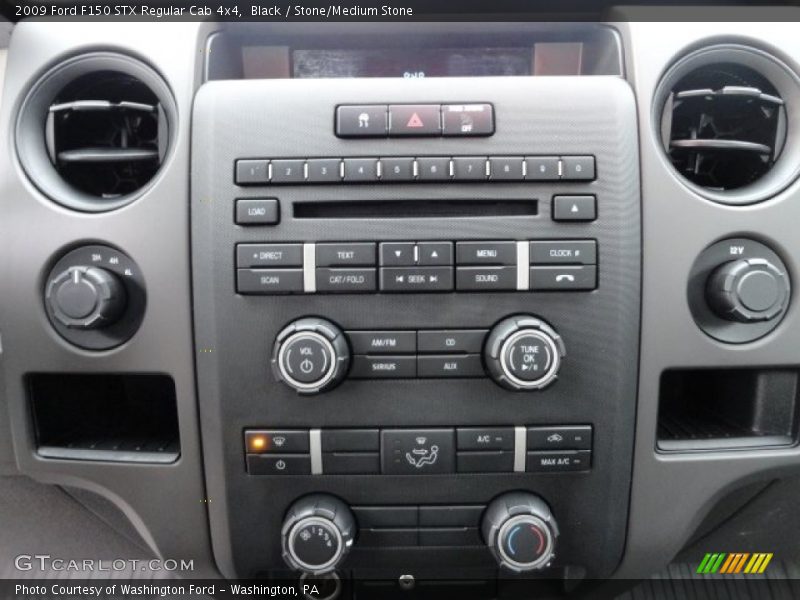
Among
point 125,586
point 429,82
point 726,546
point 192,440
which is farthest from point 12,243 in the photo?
point 726,546

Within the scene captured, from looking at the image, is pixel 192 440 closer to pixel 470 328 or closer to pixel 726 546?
pixel 470 328

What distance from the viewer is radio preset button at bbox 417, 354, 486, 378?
0.76 meters

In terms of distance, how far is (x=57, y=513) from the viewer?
1.05 metres

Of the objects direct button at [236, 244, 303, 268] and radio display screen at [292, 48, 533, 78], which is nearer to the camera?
direct button at [236, 244, 303, 268]

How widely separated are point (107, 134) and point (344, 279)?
1.47 ft

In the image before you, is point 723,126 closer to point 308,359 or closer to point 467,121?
point 467,121

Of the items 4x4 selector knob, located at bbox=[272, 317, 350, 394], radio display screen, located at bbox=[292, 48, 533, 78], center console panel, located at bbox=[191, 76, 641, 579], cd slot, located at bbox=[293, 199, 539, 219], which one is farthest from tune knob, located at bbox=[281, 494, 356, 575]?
radio display screen, located at bbox=[292, 48, 533, 78]

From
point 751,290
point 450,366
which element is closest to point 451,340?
point 450,366

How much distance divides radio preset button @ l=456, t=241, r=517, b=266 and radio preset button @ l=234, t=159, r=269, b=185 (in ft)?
0.88

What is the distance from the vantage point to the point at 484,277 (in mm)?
745

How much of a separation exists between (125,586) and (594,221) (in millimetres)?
1087

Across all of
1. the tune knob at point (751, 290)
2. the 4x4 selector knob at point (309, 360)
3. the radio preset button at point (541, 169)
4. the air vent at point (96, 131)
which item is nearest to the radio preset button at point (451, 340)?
the 4x4 selector knob at point (309, 360)

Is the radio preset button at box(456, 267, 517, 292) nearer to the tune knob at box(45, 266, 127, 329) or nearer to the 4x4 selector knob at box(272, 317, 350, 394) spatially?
the 4x4 selector knob at box(272, 317, 350, 394)

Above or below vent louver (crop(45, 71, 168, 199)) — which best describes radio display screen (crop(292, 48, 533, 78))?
above
